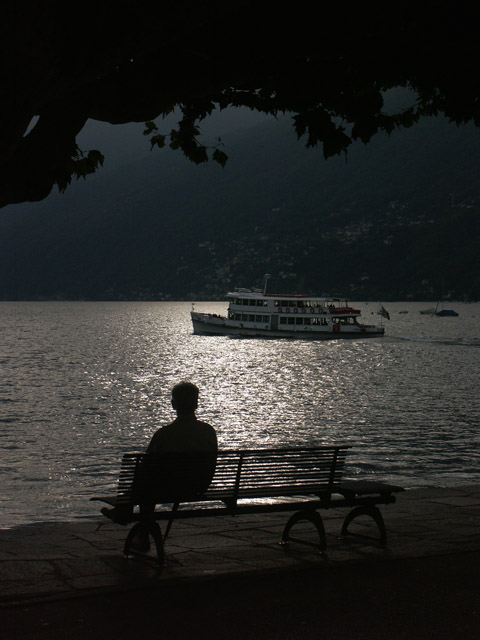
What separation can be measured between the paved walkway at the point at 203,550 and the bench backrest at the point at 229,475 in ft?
1.89

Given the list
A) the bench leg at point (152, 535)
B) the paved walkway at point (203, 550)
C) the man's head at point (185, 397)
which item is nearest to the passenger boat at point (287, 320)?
the paved walkway at point (203, 550)

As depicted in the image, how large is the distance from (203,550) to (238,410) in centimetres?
3314

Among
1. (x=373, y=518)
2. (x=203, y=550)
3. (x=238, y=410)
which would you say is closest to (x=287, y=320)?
(x=238, y=410)

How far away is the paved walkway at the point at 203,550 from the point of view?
6.82 metres

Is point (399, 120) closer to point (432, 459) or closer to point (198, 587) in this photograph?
point (198, 587)

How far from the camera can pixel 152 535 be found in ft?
24.6

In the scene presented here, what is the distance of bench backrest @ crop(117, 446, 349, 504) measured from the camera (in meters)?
7.39

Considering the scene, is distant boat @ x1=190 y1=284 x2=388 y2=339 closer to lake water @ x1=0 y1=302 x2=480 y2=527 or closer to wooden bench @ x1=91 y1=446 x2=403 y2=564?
lake water @ x1=0 y1=302 x2=480 y2=527

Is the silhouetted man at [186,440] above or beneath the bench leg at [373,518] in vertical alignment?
above

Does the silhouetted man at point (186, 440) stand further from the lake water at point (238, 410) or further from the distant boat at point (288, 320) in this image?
the distant boat at point (288, 320)

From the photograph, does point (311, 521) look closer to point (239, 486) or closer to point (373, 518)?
point (373, 518)

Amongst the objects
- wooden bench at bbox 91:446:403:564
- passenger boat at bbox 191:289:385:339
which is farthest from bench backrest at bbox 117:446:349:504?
passenger boat at bbox 191:289:385:339

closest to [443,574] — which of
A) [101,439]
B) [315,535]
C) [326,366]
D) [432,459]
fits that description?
[315,535]

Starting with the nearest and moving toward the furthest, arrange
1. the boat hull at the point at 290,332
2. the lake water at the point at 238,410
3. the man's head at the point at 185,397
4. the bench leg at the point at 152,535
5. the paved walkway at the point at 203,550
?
1. the paved walkway at the point at 203,550
2. the bench leg at the point at 152,535
3. the man's head at the point at 185,397
4. the lake water at the point at 238,410
5. the boat hull at the point at 290,332
